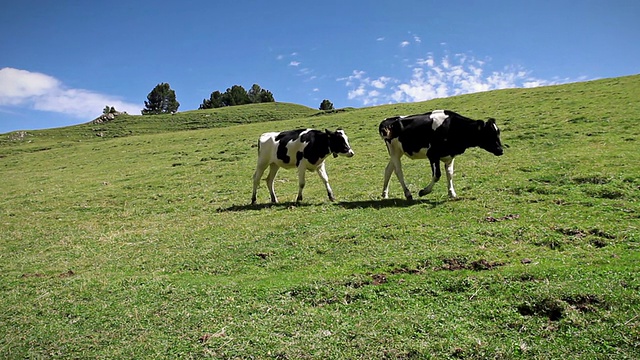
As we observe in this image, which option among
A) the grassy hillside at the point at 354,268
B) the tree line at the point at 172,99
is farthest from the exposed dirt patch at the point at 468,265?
the tree line at the point at 172,99

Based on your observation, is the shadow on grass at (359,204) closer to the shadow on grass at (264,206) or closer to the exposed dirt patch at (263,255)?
the shadow on grass at (264,206)

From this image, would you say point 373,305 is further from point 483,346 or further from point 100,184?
point 100,184

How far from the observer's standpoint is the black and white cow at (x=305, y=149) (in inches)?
559

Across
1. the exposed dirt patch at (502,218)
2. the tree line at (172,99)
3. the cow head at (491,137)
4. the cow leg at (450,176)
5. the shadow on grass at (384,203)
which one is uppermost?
the tree line at (172,99)

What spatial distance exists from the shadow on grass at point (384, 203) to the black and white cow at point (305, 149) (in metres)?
0.97

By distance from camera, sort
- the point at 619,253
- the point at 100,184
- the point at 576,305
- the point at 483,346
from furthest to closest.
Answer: the point at 100,184, the point at 619,253, the point at 576,305, the point at 483,346

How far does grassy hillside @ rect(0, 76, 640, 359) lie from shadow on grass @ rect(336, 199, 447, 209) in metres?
0.10

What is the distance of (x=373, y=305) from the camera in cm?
638

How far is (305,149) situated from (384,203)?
323cm

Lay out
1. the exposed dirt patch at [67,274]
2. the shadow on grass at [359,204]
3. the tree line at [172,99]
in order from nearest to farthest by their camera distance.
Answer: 1. the exposed dirt patch at [67,274]
2. the shadow on grass at [359,204]
3. the tree line at [172,99]

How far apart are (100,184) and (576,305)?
24348 millimetres

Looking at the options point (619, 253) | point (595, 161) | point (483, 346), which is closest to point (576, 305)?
point (483, 346)

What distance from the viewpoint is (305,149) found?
1448cm

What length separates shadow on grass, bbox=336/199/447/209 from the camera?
1234 cm
